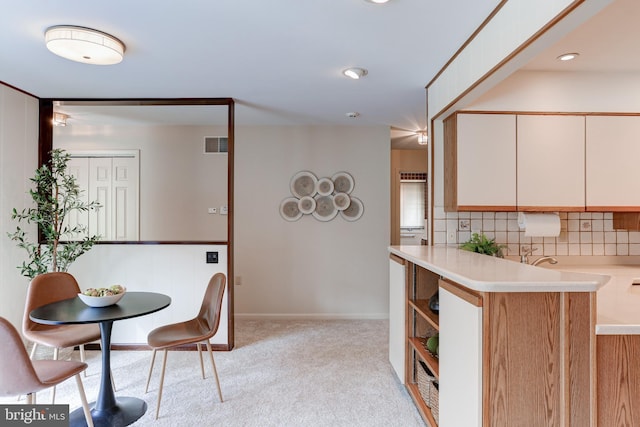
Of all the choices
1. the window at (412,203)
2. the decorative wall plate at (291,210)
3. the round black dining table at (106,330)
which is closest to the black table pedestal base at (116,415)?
the round black dining table at (106,330)

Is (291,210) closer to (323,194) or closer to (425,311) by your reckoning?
(323,194)

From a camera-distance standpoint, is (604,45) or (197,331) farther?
(197,331)

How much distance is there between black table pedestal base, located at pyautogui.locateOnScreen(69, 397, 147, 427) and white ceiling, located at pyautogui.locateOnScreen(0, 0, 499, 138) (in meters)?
2.32

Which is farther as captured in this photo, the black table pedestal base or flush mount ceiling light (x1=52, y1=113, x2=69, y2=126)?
flush mount ceiling light (x1=52, y1=113, x2=69, y2=126)

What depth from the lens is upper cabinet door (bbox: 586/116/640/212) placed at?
2.78 m

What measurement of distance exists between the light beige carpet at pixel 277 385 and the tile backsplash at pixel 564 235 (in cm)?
127

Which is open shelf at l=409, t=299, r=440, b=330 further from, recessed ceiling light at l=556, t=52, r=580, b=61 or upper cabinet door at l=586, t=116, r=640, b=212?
recessed ceiling light at l=556, t=52, r=580, b=61

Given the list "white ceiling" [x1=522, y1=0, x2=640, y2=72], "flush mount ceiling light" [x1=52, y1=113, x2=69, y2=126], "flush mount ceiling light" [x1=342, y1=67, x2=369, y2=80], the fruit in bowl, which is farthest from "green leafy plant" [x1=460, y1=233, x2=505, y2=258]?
"flush mount ceiling light" [x1=52, y1=113, x2=69, y2=126]

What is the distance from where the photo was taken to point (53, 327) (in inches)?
106

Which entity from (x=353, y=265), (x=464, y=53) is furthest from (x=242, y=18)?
(x=353, y=265)

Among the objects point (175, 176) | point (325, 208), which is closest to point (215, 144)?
point (175, 176)

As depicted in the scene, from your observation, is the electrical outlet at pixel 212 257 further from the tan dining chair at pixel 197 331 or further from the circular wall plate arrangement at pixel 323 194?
the circular wall plate arrangement at pixel 323 194

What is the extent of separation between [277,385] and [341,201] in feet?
7.86

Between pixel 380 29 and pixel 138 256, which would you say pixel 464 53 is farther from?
pixel 138 256
